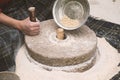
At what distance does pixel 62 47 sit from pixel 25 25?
14.3 inches

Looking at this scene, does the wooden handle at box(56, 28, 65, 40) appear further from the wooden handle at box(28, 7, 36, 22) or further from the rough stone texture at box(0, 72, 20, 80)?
the rough stone texture at box(0, 72, 20, 80)

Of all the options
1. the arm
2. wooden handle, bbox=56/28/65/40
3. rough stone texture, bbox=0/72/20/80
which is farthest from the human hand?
rough stone texture, bbox=0/72/20/80

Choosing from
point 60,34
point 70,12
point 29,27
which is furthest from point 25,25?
point 70,12

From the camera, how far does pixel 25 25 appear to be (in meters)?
2.02

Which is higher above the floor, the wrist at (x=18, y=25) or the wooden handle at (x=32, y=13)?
the wooden handle at (x=32, y=13)

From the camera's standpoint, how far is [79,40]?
2033mm

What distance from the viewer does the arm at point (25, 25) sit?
199cm

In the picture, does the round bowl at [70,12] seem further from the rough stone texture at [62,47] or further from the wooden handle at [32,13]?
the wooden handle at [32,13]

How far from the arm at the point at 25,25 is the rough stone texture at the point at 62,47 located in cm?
6

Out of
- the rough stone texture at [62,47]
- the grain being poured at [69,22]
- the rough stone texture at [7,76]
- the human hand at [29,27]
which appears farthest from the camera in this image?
the grain being poured at [69,22]

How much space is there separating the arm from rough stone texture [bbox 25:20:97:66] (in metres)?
0.06

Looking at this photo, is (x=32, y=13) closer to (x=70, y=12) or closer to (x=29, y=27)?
(x=29, y=27)

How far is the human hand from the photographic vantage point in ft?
6.51

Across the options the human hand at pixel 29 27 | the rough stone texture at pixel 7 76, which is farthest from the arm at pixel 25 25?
the rough stone texture at pixel 7 76
